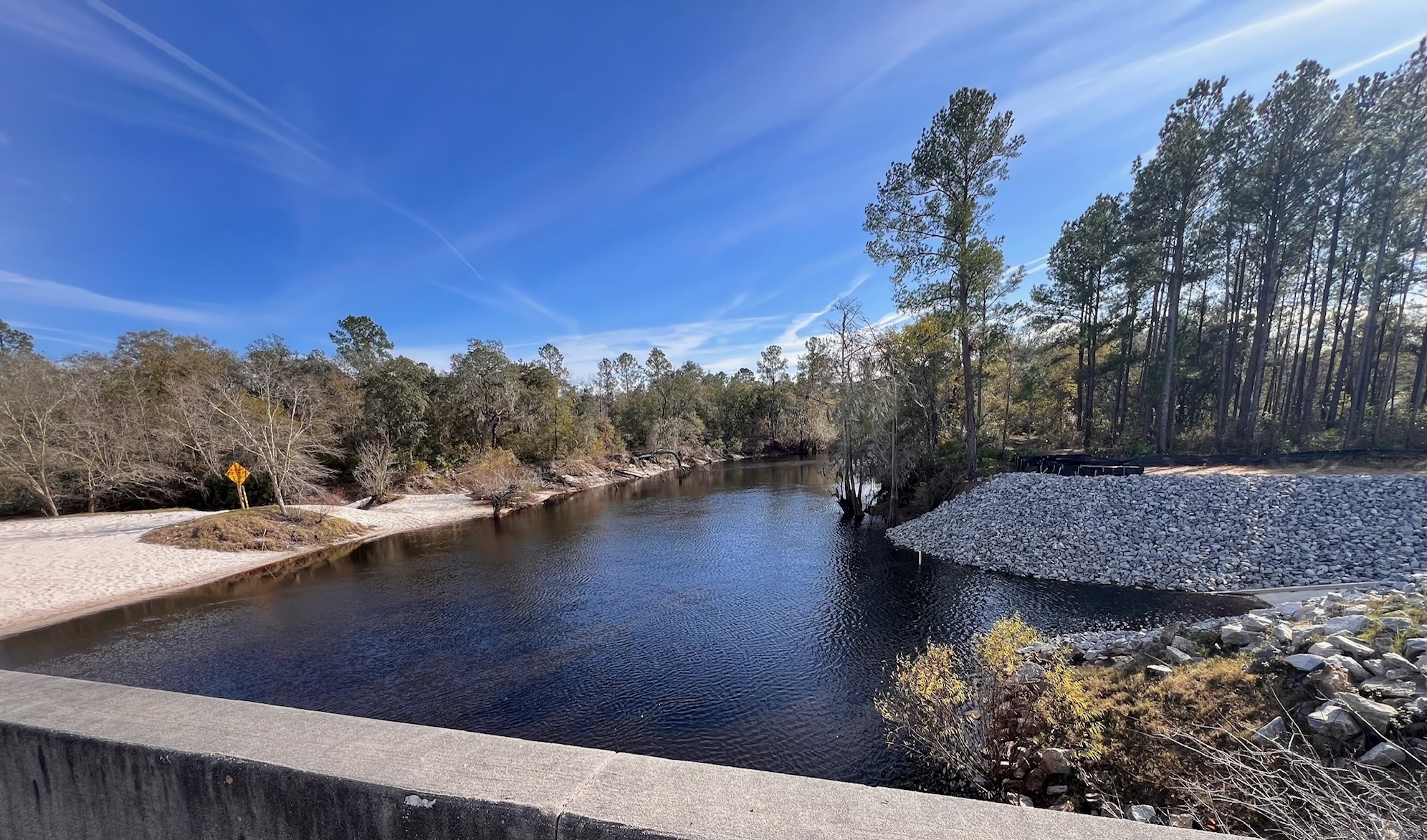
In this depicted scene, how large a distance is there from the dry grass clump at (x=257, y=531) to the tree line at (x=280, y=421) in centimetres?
99

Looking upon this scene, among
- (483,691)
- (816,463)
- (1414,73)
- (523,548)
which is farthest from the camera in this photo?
(816,463)

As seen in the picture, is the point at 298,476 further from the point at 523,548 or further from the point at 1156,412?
the point at 1156,412

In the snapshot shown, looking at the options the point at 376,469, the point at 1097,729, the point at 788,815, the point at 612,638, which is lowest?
the point at 612,638

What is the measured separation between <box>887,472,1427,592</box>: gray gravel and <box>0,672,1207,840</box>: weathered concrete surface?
14087 millimetres

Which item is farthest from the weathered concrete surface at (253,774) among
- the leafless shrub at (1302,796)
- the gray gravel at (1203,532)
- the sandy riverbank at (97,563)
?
the sandy riverbank at (97,563)

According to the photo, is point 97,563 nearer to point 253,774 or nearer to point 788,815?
point 253,774

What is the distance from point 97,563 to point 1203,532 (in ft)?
102

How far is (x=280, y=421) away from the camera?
80.2ft

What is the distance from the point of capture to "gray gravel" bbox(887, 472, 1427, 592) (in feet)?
34.5

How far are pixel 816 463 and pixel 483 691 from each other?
40.5 meters

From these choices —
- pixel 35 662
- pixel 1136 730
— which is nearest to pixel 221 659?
pixel 35 662

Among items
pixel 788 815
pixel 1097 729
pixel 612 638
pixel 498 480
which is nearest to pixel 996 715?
pixel 1097 729

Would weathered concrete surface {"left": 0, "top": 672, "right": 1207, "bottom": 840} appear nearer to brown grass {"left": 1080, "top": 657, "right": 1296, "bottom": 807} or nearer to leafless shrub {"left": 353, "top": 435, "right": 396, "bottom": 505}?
brown grass {"left": 1080, "top": 657, "right": 1296, "bottom": 807}

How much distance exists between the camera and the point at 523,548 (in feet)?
62.7
